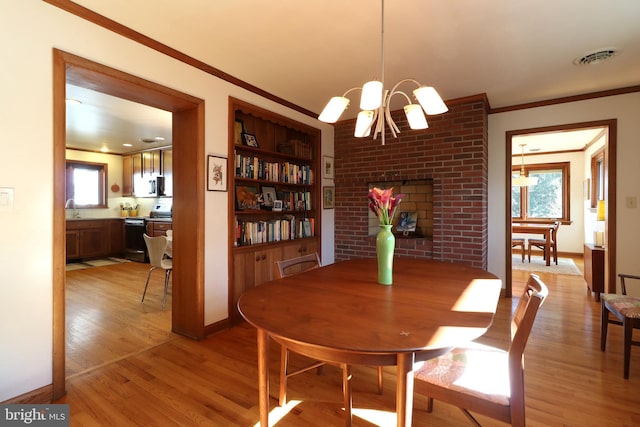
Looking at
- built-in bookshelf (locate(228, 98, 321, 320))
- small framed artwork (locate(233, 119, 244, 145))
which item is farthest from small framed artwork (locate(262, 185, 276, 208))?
small framed artwork (locate(233, 119, 244, 145))

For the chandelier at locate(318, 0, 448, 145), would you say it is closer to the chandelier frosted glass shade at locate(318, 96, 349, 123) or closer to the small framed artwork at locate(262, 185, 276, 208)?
the chandelier frosted glass shade at locate(318, 96, 349, 123)

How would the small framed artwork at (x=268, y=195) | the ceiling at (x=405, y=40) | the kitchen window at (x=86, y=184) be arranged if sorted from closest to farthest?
the ceiling at (x=405, y=40) < the small framed artwork at (x=268, y=195) < the kitchen window at (x=86, y=184)

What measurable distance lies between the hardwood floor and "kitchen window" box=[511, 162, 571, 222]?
479 centimetres

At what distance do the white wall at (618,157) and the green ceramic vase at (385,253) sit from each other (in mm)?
2784

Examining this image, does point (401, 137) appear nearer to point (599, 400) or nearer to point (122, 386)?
point (599, 400)

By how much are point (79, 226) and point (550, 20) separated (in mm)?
7223

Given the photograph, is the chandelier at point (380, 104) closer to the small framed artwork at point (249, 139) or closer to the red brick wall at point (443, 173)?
the small framed artwork at point (249, 139)

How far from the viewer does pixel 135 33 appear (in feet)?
6.81

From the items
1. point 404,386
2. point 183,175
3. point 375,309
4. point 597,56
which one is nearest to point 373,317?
point 375,309

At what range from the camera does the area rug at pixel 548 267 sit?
505 centimetres

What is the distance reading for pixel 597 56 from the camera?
243 cm

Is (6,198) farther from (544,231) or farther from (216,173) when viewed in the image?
(544,231)

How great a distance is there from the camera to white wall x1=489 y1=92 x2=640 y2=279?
10.2 ft

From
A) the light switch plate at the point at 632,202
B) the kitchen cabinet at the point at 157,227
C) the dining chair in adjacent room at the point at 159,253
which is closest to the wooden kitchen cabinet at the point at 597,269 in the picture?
the light switch plate at the point at 632,202
